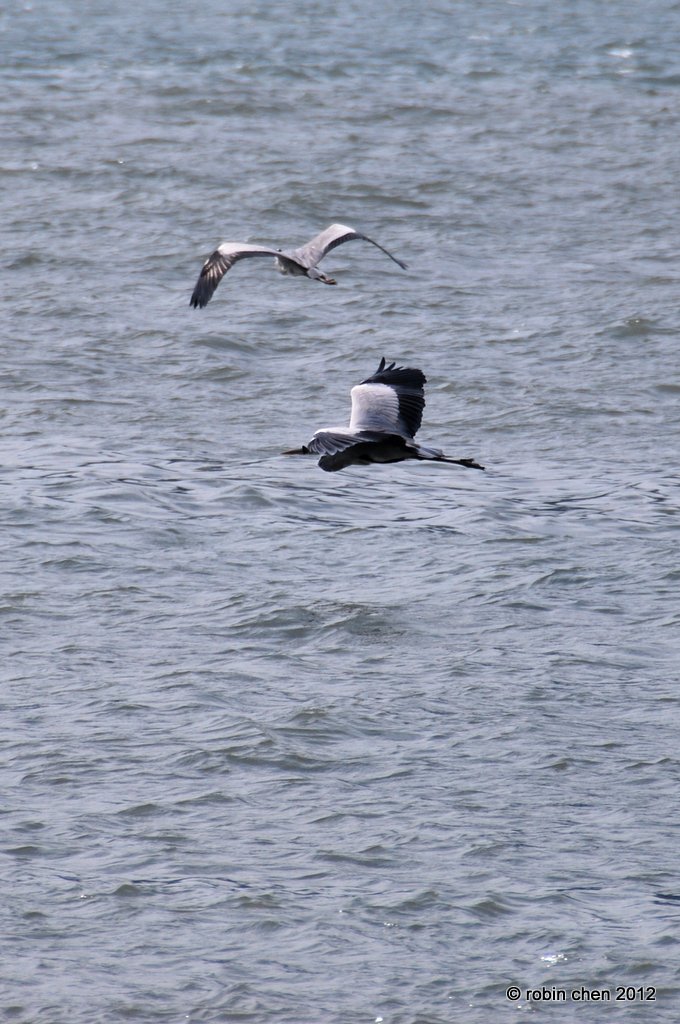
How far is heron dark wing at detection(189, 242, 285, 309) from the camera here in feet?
37.4

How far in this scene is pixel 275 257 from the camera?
11.8 metres

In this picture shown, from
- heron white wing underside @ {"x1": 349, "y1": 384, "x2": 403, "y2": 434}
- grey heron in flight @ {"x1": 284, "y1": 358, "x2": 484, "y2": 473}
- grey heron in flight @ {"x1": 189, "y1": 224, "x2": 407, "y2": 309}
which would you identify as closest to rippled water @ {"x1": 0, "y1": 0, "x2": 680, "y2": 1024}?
grey heron in flight @ {"x1": 284, "y1": 358, "x2": 484, "y2": 473}

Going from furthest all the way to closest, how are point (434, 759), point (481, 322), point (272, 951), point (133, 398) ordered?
point (481, 322) < point (133, 398) < point (434, 759) < point (272, 951)

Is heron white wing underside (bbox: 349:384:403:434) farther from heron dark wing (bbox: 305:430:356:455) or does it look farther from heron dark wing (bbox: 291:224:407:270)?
heron dark wing (bbox: 291:224:407:270)

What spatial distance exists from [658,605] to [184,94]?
53.8 feet

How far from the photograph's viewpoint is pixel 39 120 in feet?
79.0

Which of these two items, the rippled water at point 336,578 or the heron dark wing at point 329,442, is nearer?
the rippled water at point 336,578

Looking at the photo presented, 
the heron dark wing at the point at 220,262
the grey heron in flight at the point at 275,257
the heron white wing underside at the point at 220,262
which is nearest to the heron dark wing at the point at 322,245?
the grey heron in flight at the point at 275,257

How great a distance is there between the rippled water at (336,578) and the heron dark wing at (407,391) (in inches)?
52.4

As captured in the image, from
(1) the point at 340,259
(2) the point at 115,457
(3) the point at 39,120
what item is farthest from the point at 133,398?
(3) the point at 39,120

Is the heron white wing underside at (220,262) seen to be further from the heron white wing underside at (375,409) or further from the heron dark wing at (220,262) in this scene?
the heron white wing underside at (375,409)

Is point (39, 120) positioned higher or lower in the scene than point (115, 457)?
higher

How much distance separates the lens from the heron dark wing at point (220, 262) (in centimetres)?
1140

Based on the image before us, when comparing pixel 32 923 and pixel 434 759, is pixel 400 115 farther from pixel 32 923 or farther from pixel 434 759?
pixel 32 923
